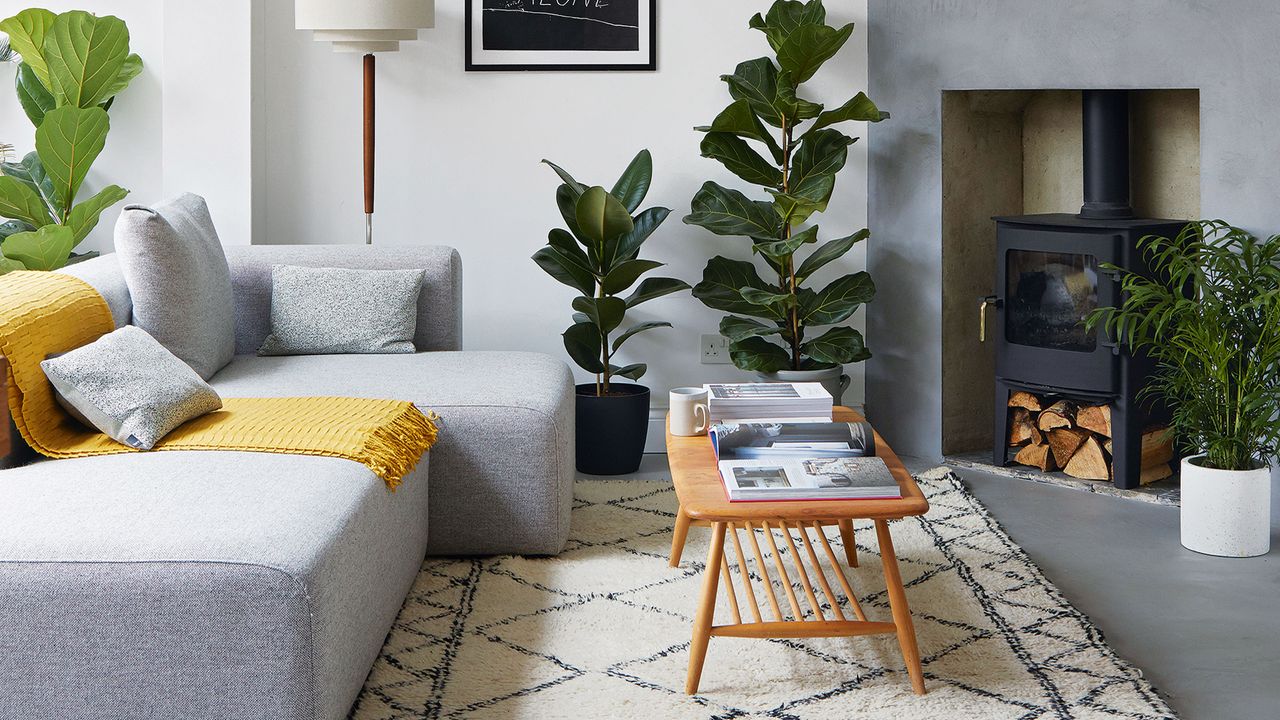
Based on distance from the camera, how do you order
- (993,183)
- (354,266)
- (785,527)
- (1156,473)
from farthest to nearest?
(993,183), (1156,473), (354,266), (785,527)

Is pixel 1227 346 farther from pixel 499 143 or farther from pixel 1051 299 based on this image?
pixel 499 143

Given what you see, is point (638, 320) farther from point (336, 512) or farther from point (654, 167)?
point (336, 512)

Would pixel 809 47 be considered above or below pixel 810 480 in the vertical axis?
above

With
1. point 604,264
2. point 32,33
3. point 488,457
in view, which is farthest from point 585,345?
point 32,33

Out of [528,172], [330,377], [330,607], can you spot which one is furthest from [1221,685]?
[528,172]

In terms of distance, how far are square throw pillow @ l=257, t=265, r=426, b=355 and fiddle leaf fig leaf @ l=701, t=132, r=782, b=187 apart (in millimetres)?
1087

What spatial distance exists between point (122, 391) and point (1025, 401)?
273 cm

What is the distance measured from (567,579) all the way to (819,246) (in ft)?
6.29

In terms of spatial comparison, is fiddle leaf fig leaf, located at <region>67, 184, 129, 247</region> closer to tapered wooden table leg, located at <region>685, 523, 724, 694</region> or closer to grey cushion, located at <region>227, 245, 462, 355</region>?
grey cushion, located at <region>227, 245, 462, 355</region>

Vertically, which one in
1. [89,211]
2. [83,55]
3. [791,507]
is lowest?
[791,507]

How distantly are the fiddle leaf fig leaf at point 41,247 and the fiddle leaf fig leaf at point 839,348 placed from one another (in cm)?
229

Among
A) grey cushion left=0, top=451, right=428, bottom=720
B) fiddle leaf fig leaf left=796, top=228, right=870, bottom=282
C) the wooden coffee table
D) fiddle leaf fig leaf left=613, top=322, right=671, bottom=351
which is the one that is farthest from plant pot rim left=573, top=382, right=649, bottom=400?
grey cushion left=0, top=451, right=428, bottom=720

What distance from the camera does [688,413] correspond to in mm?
2727

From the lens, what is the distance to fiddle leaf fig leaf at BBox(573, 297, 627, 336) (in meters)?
3.89
